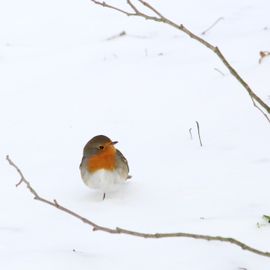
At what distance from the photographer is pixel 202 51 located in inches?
310

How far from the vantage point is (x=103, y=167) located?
17.0 feet

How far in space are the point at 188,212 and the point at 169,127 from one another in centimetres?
184

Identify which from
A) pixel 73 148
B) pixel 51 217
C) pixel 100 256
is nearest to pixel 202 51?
pixel 73 148

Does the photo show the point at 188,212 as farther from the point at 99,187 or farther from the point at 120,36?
the point at 120,36

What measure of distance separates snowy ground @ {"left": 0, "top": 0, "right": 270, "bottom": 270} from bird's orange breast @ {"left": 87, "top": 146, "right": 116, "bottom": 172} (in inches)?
8.4

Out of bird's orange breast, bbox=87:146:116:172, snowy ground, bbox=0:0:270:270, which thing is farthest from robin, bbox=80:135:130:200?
snowy ground, bbox=0:0:270:270

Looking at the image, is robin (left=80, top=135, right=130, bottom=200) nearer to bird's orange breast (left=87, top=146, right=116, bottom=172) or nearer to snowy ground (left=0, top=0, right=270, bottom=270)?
bird's orange breast (left=87, top=146, right=116, bottom=172)

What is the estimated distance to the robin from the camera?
510cm

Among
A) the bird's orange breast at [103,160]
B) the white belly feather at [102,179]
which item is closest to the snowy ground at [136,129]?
the white belly feather at [102,179]

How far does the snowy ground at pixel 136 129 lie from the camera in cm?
397

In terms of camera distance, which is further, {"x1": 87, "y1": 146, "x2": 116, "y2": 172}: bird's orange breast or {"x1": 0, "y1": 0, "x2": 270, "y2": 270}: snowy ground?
{"x1": 87, "y1": 146, "x2": 116, "y2": 172}: bird's orange breast

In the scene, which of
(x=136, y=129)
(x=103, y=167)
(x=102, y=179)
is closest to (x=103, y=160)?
(x=103, y=167)

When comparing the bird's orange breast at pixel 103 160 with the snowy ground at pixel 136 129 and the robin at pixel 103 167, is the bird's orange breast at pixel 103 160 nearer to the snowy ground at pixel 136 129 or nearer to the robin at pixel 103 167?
the robin at pixel 103 167

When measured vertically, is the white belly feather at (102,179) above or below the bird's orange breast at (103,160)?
below
